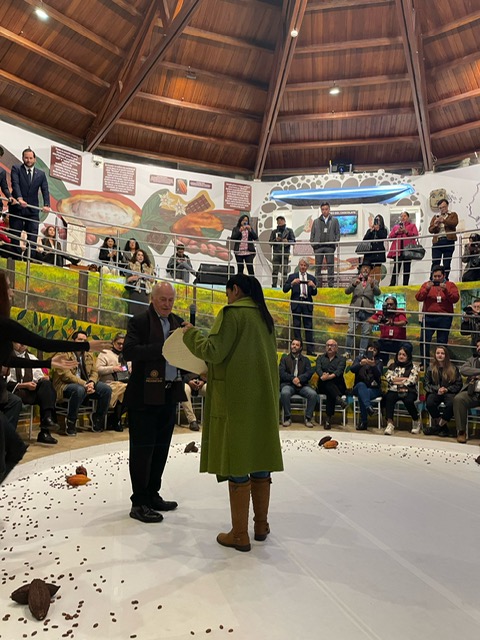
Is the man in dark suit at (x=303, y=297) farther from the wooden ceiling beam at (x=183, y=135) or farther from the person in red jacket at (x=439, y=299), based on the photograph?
the wooden ceiling beam at (x=183, y=135)

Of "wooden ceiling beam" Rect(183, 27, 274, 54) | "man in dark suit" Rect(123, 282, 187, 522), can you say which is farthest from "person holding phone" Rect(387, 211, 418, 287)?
"man in dark suit" Rect(123, 282, 187, 522)

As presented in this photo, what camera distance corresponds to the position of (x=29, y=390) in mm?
4809

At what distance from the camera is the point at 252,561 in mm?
2355

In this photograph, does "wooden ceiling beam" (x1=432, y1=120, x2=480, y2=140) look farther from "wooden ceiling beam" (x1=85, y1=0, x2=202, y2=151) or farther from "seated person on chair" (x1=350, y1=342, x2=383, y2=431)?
"seated person on chair" (x1=350, y1=342, x2=383, y2=431)

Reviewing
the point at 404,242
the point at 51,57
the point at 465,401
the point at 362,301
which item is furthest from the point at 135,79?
the point at 465,401

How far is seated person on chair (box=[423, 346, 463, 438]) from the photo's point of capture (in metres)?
6.01

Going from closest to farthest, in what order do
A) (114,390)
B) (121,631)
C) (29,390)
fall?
(121,631) → (29,390) → (114,390)

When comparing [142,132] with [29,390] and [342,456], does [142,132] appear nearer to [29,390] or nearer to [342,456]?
[29,390]

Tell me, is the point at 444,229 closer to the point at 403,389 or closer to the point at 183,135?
the point at 403,389

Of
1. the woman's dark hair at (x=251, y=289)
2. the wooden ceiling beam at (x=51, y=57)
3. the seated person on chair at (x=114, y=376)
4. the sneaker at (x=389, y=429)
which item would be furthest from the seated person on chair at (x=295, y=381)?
the wooden ceiling beam at (x=51, y=57)

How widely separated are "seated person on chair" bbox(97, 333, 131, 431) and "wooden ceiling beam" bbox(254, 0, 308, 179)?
718 centimetres

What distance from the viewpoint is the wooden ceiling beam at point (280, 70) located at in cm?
948

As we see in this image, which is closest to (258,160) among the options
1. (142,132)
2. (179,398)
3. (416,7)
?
(142,132)

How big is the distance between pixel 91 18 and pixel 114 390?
25.7ft
